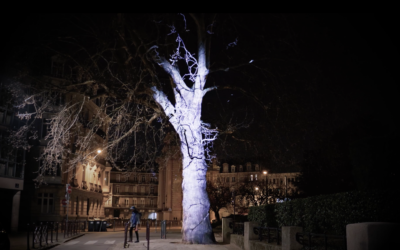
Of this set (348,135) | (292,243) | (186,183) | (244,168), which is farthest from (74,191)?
(244,168)

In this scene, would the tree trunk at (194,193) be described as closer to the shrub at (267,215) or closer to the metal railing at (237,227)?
the metal railing at (237,227)

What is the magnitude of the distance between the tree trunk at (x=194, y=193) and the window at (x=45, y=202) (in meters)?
34.3

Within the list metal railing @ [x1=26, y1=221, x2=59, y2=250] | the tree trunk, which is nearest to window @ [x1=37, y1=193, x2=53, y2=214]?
metal railing @ [x1=26, y1=221, x2=59, y2=250]

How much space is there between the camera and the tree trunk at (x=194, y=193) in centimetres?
1798

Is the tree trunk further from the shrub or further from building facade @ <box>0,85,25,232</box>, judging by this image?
building facade @ <box>0,85,25,232</box>

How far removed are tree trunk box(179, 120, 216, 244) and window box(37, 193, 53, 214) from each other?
113 feet

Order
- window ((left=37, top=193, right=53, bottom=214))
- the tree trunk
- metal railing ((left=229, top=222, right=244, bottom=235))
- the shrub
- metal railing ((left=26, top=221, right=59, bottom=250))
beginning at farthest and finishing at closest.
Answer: window ((left=37, top=193, right=53, bottom=214)), metal railing ((left=229, top=222, right=244, bottom=235)), the tree trunk, metal railing ((left=26, top=221, right=59, bottom=250)), the shrub

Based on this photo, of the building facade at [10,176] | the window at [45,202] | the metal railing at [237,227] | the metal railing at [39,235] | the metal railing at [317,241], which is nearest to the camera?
the metal railing at [317,241]

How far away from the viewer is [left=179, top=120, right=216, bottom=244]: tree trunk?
1798 cm

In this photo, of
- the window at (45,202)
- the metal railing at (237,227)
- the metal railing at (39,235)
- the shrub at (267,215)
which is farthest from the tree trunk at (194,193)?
the window at (45,202)

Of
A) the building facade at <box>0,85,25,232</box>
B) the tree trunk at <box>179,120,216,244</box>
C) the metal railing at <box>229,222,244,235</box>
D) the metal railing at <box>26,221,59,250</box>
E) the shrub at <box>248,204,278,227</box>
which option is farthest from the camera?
the building facade at <box>0,85,25,232</box>

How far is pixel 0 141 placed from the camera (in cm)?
3144

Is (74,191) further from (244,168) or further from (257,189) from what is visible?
(244,168)

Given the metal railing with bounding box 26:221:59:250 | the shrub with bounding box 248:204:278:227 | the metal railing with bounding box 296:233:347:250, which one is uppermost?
the shrub with bounding box 248:204:278:227
